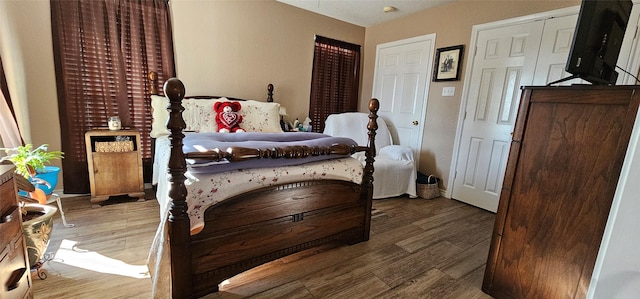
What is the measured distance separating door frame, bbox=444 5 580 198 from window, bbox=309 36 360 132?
167 cm

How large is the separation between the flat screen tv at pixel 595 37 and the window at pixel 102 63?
127 inches

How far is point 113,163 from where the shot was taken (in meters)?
2.49

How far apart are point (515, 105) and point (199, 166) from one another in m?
2.90

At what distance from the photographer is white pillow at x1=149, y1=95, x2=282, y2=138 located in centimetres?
268

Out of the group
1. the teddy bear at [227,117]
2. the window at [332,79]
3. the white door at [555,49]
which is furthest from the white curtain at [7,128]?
the white door at [555,49]

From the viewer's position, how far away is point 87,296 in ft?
4.45

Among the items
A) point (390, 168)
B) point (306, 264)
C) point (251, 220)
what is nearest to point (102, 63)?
point (251, 220)

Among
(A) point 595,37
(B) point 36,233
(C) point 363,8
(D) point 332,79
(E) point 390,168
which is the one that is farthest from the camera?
(D) point 332,79

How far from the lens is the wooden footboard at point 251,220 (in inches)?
48.3

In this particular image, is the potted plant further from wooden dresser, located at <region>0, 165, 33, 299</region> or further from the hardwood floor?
wooden dresser, located at <region>0, 165, 33, 299</region>

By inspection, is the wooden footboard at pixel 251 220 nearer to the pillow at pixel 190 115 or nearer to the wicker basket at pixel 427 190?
the wicker basket at pixel 427 190

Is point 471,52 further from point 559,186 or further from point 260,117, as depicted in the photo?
point 260,117

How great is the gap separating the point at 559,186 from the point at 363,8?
118 inches

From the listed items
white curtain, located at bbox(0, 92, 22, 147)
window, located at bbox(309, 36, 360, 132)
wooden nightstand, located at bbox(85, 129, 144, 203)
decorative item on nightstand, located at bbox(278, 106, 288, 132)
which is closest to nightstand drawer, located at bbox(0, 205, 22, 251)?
white curtain, located at bbox(0, 92, 22, 147)
